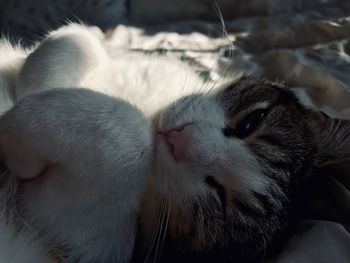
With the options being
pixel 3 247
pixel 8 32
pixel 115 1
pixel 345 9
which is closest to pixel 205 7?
pixel 115 1

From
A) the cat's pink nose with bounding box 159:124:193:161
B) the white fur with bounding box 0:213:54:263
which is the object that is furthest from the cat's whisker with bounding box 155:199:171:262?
the white fur with bounding box 0:213:54:263

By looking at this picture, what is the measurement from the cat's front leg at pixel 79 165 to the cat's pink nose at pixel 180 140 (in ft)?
0.14

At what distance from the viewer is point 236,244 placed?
3.54 feet

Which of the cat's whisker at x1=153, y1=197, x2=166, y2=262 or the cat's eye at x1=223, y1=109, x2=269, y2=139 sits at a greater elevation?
the cat's eye at x1=223, y1=109, x2=269, y2=139

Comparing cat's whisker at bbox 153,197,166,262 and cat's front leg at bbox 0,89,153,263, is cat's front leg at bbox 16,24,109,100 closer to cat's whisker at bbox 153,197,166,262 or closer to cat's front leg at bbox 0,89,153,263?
cat's front leg at bbox 0,89,153,263

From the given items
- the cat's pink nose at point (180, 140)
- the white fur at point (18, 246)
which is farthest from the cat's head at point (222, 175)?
the white fur at point (18, 246)

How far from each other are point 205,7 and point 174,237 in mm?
1024

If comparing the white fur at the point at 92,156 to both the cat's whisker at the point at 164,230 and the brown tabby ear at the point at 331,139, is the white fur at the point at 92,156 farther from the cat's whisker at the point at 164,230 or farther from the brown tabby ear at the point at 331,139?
the brown tabby ear at the point at 331,139

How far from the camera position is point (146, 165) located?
3.37 feet

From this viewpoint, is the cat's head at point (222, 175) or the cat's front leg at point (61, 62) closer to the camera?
the cat's head at point (222, 175)

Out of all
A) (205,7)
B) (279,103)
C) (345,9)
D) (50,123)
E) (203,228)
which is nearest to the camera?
(50,123)

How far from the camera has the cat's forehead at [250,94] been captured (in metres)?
1.17

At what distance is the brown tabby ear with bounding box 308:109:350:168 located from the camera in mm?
1218

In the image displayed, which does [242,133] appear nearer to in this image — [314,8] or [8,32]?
[314,8]
